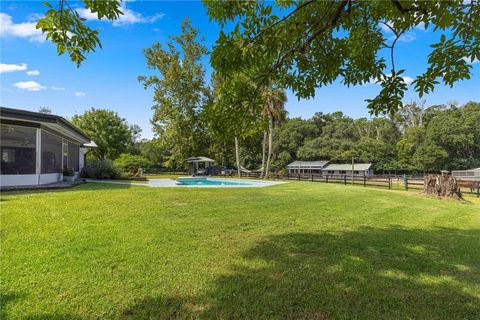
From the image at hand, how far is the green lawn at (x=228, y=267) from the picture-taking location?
2.43 m

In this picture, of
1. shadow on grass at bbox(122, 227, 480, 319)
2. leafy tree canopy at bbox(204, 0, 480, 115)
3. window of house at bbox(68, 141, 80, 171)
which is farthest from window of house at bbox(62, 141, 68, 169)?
→ leafy tree canopy at bbox(204, 0, 480, 115)

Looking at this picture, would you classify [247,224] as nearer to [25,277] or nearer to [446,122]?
[25,277]

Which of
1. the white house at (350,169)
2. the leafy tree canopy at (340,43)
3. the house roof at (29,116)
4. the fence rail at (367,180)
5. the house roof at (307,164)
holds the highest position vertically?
the house roof at (29,116)

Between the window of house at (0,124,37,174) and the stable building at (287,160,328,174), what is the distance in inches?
1450

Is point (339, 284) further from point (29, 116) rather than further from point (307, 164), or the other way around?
point (307, 164)

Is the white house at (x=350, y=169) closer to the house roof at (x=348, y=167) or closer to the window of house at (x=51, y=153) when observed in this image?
the house roof at (x=348, y=167)

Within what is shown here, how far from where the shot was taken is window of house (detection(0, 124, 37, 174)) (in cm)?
958

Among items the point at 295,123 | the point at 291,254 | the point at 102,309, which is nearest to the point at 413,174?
the point at 295,123

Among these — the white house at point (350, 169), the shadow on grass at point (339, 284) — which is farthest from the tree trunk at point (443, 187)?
the white house at point (350, 169)

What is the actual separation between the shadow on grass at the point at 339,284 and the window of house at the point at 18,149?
10.7 metres

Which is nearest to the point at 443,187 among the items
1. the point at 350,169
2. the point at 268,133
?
the point at 268,133

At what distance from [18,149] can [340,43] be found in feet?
39.7

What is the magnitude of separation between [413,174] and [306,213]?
136 feet

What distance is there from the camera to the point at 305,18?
304 centimetres
